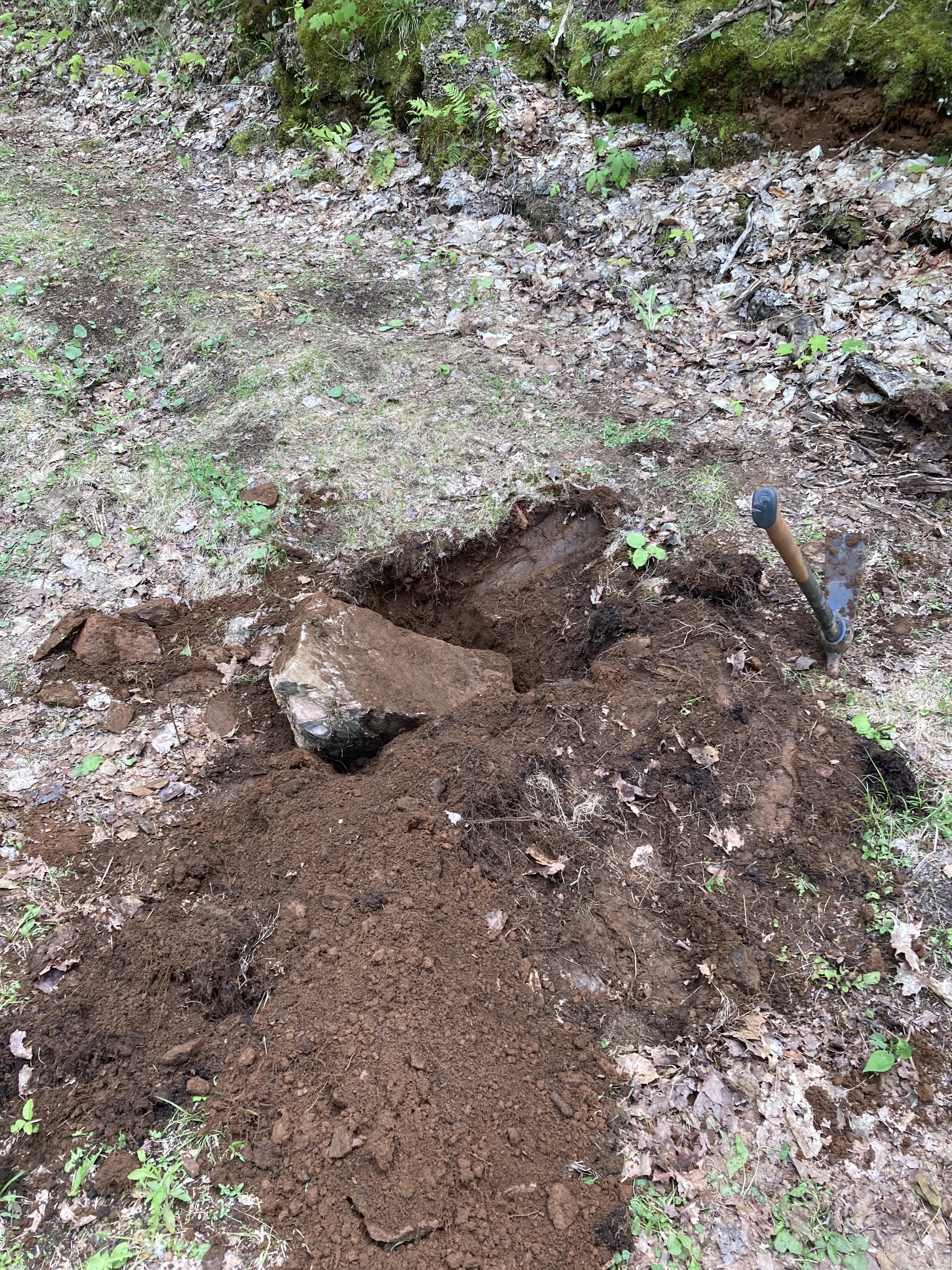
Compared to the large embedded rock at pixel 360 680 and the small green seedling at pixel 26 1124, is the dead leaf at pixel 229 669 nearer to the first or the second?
the large embedded rock at pixel 360 680

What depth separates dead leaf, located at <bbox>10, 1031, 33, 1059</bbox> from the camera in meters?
2.23

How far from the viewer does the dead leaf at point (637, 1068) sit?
86.4 inches

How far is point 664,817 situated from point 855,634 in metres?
1.32

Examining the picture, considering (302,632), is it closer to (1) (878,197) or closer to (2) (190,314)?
(2) (190,314)

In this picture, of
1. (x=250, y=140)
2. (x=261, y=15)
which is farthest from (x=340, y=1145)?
(x=261, y=15)

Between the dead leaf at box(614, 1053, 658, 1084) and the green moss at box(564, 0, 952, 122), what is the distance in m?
5.74

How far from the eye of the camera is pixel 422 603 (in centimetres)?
409

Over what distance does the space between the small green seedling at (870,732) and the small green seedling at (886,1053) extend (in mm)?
Result: 1069

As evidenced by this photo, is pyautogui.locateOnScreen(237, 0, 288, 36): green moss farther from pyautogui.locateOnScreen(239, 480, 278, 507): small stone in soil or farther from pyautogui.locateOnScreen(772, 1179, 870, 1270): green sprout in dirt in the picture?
pyautogui.locateOnScreen(772, 1179, 870, 1270): green sprout in dirt

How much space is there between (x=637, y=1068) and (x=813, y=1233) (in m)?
0.57

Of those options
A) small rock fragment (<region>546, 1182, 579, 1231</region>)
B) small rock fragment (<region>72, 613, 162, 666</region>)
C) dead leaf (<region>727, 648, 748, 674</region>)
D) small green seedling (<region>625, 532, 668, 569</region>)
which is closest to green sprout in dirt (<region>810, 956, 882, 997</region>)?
small rock fragment (<region>546, 1182, 579, 1231</region>)

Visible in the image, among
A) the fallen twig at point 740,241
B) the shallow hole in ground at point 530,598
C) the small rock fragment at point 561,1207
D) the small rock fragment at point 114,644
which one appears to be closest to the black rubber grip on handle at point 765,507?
the shallow hole in ground at point 530,598

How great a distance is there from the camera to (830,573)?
11.4 ft

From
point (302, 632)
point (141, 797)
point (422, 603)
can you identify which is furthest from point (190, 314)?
point (141, 797)
